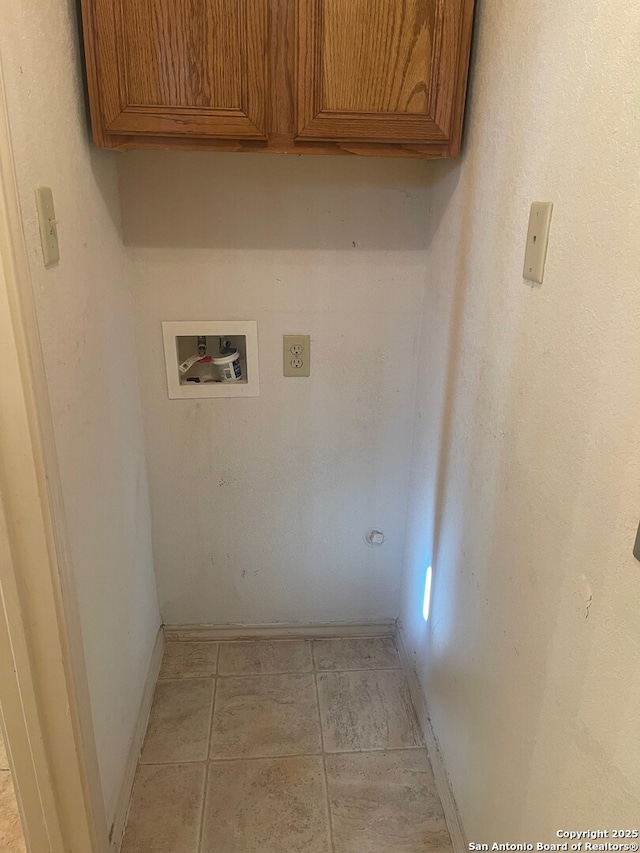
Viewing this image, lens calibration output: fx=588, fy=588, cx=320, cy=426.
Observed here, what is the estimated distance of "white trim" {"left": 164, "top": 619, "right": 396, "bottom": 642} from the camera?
6.23 feet

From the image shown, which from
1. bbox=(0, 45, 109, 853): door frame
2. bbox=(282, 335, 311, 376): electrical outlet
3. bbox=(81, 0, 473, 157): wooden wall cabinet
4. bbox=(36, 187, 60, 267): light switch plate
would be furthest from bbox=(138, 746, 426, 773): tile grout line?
bbox=(81, 0, 473, 157): wooden wall cabinet

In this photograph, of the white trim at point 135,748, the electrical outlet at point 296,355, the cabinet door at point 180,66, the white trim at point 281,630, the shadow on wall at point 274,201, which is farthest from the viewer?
the white trim at point 281,630

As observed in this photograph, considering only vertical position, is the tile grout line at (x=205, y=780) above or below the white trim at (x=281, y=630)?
below

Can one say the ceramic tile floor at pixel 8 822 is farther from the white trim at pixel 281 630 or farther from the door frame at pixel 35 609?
the white trim at pixel 281 630

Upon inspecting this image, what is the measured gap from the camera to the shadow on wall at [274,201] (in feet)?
4.71

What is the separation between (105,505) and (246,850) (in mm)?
830

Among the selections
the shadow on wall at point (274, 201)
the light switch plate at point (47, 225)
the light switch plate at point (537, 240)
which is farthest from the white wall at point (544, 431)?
the light switch plate at point (47, 225)

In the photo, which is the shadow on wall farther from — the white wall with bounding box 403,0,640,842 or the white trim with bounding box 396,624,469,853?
the white trim with bounding box 396,624,469,853

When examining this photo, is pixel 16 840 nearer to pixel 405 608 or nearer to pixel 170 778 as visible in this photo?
pixel 170 778

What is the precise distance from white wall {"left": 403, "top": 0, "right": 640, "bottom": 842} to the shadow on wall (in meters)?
0.14

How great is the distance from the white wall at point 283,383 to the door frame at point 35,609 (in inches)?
26.1

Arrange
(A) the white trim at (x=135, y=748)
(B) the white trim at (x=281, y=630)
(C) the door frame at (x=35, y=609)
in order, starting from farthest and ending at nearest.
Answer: (B) the white trim at (x=281, y=630) < (A) the white trim at (x=135, y=748) < (C) the door frame at (x=35, y=609)

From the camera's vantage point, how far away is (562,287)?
82cm

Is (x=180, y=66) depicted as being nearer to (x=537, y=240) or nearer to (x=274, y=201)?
(x=274, y=201)
